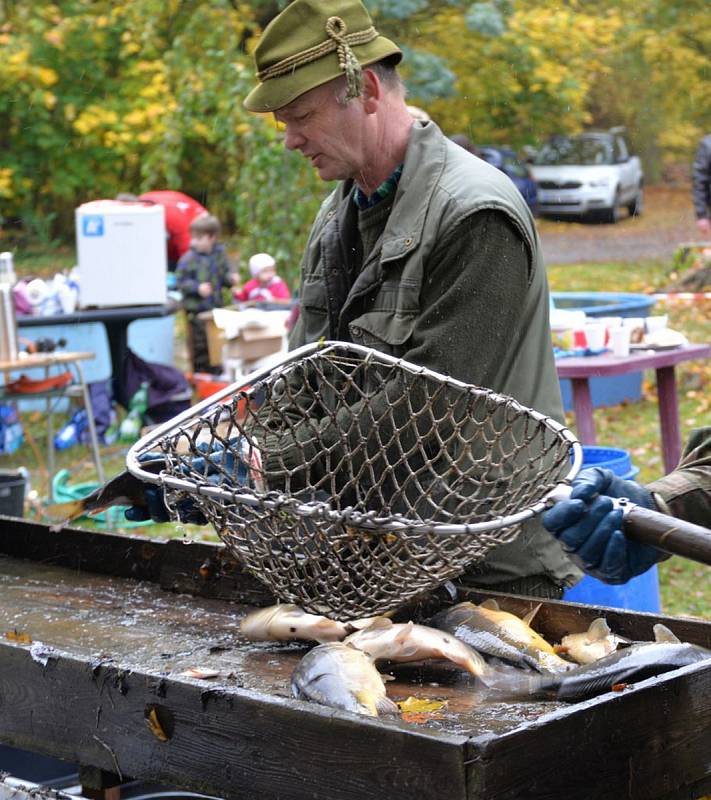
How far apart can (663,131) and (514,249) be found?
22.3 metres

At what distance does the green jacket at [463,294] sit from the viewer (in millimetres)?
3119

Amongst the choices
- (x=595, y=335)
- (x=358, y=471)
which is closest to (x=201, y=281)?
(x=595, y=335)

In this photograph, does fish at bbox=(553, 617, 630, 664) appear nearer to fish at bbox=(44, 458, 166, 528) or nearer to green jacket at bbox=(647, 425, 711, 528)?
green jacket at bbox=(647, 425, 711, 528)

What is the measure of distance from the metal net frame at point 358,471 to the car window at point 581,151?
18809 millimetres

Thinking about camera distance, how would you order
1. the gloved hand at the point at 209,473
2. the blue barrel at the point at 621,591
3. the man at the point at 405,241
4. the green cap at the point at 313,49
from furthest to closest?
the blue barrel at the point at 621,591, the green cap at the point at 313,49, the man at the point at 405,241, the gloved hand at the point at 209,473

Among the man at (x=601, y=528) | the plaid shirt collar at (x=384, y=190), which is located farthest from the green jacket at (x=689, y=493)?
the plaid shirt collar at (x=384, y=190)

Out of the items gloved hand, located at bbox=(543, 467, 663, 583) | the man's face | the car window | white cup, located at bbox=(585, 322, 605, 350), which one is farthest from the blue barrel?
the car window

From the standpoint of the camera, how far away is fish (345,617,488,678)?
2809 millimetres

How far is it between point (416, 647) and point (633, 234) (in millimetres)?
21978

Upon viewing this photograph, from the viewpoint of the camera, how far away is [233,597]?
3635 millimetres

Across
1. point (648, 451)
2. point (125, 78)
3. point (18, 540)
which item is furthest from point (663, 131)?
point (18, 540)

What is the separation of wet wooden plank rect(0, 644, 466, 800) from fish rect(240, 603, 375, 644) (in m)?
0.56

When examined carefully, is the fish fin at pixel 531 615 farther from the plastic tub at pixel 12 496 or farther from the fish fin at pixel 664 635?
the plastic tub at pixel 12 496

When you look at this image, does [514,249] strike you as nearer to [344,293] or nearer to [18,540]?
[344,293]
